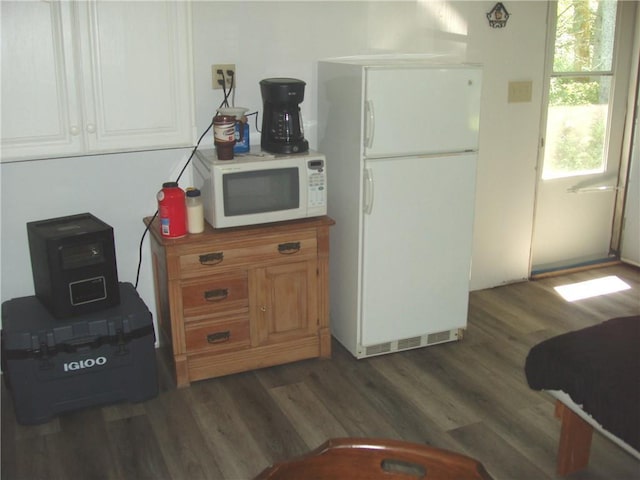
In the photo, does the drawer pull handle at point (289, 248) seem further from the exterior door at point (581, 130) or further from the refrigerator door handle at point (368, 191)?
the exterior door at point (581, 130)

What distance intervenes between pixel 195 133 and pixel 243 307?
0.82m

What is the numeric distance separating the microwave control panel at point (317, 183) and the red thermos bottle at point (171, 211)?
58 centimetres

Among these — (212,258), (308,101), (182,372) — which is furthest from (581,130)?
(182,372)

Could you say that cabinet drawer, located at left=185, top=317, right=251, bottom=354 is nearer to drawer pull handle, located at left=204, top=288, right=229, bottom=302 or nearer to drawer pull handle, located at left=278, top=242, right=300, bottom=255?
drawer pull handle, located at left=204, top=288, right=229, bottom=302

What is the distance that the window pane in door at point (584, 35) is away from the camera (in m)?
4.18

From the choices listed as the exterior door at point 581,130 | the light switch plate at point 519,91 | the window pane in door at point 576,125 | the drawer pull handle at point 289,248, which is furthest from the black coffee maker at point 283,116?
the window pane in door at point 576,125

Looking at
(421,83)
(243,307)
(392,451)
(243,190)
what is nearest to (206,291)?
(243,307)

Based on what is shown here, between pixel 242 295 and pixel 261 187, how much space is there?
502mm

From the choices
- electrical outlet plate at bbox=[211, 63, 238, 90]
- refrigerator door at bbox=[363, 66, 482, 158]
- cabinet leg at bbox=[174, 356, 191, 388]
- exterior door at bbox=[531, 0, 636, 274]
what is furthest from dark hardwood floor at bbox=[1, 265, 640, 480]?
electrical outlet plate at bbox=[211, 63, 238, 90]

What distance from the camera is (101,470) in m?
2.56

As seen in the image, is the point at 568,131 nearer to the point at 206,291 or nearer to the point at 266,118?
the point at 266,118

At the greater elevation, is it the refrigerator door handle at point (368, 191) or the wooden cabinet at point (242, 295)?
the refrigerator door handle at point (368, 191)

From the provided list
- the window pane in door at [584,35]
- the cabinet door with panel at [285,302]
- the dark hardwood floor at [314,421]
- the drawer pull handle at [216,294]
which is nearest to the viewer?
the dark hardwood floor at [314,421]

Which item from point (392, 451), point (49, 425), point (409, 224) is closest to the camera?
point (392, 451)
